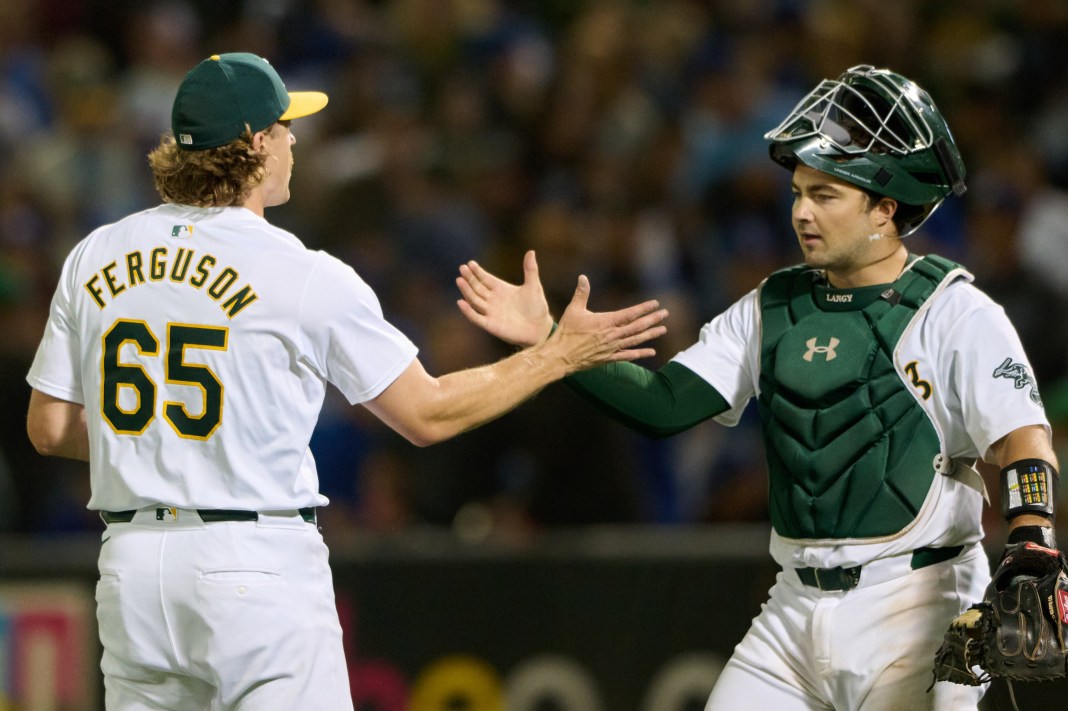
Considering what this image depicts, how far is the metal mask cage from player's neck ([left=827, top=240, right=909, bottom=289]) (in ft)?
0.93

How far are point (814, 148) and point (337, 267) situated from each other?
135cm

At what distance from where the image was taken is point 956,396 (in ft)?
12.8

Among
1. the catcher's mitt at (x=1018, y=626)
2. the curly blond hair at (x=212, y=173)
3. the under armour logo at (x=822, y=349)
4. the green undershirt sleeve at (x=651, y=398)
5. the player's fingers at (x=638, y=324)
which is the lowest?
the catcher's mitt at (x=1018, y=626)

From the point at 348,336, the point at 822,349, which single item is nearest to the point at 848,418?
the point at 822,349

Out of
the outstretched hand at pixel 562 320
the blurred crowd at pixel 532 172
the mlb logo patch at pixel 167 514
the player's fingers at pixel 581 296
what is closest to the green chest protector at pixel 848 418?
the outstretched hand at pixel 562 320

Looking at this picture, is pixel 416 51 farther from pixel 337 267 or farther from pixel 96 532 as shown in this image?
pixel 337 267

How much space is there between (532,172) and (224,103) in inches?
224

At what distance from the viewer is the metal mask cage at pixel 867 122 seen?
4.11 m

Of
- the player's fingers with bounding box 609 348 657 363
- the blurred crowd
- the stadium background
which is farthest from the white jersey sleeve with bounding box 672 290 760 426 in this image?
the blurred crowd

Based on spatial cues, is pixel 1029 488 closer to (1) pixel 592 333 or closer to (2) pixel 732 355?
(2) pixel 732 355

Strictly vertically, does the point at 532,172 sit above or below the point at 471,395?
above

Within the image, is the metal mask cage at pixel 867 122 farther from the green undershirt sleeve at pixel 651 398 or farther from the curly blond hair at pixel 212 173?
the curly blond hair at pixel 212 173

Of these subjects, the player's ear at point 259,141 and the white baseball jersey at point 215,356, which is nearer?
the white baseball jersey at point 215,356

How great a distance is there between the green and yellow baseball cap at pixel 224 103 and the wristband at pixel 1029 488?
2007mm
